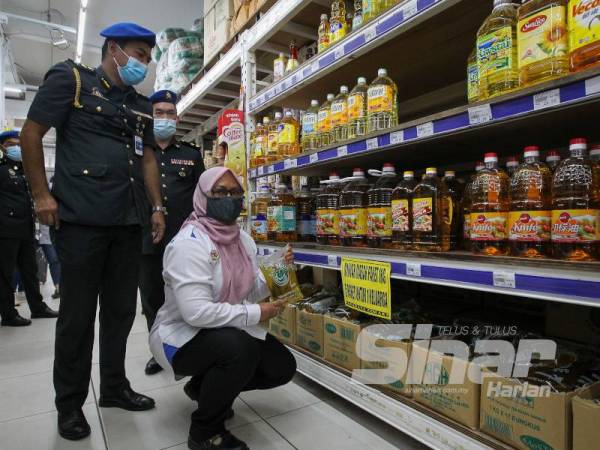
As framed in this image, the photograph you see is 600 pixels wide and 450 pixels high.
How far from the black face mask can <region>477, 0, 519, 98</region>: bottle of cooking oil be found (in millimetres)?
1055

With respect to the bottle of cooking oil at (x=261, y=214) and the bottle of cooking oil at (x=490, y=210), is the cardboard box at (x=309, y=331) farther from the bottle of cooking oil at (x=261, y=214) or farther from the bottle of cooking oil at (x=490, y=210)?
the bottle of cooking oil at (x=490, y=210)

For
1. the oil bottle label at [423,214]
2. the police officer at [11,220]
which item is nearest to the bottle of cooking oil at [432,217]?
the oil bottle label at [423,214]

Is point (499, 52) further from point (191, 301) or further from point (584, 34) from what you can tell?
point (191, 301)

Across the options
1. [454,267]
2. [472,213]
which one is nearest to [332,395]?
[454,267]

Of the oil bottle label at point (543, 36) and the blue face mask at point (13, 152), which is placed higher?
the blue face mask at point (13, 152)

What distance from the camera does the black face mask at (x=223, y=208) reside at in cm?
164

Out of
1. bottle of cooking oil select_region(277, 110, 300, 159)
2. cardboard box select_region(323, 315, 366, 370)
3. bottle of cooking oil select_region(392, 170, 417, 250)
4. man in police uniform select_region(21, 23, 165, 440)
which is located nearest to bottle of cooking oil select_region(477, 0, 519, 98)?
bottle of cooking oil select_region(392, 170, 417, 250)

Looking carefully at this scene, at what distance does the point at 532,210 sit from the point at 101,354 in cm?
198

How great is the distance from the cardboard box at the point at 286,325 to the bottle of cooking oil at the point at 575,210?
4.77 feet

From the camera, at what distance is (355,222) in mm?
1957

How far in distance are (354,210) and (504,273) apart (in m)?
0.87

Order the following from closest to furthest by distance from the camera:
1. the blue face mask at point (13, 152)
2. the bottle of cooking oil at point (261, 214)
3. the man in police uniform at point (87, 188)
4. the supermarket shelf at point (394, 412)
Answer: the supermarket shelf at point (394, 412)
the man in police uniform at point (87, 188)
the bottle of cooking oil at point (261, 214)
the blue face mask at point (13, 152)

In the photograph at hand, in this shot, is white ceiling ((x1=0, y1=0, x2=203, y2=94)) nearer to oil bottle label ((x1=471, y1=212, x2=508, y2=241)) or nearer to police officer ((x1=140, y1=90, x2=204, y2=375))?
police officer ((x1=140, y1=90, x2=204, y2=375))

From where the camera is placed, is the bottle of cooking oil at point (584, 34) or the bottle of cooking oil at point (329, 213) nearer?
the bottle of cooking oil at point (584, 34)
